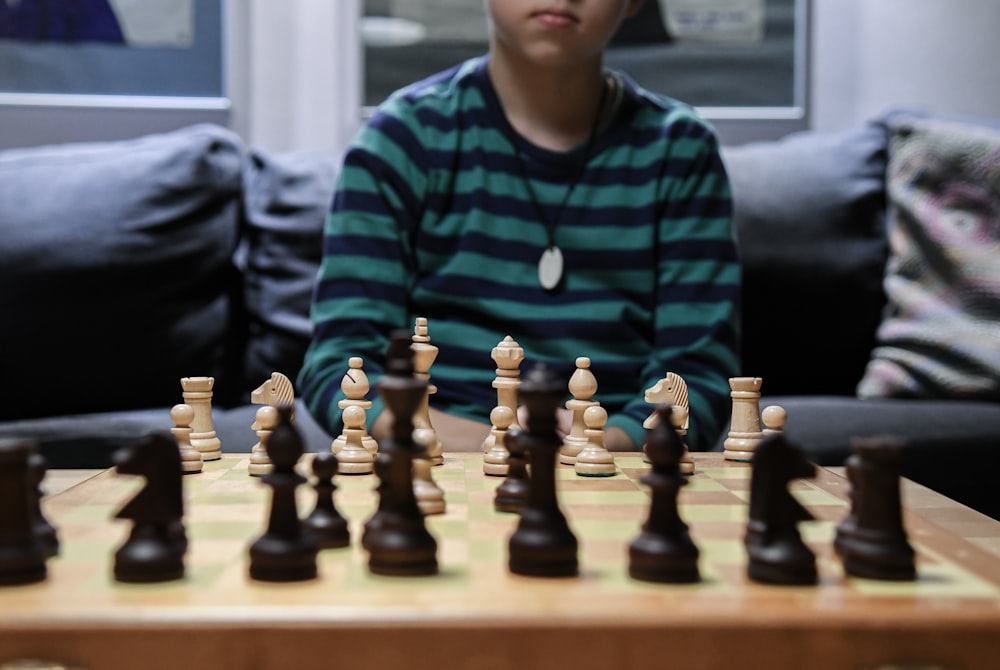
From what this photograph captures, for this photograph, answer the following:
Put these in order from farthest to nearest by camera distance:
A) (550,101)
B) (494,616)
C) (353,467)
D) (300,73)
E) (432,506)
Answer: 1. (300,73)
2. (550,101)
3. (353,467)
4. (432,506)
5. (494,616)

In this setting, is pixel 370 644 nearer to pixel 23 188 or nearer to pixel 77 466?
pixel 77 466

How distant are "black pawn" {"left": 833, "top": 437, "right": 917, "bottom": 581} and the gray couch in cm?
120

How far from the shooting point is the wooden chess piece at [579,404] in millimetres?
1094

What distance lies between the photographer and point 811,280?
2.21 metres

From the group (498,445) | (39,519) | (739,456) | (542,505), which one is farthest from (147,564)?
(739,456)

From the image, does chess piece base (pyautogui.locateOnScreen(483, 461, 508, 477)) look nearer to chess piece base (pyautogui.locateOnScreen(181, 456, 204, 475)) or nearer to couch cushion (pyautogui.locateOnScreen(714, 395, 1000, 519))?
chess piece base (pyautogui.locateOnScreen(181, 456, 204, 475))

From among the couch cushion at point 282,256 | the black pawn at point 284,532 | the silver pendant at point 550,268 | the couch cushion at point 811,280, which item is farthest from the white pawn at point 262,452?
the couch cushion at point 811,280

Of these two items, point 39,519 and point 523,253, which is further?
point 523,253

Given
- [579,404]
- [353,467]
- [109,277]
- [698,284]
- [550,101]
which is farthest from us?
[109,277]

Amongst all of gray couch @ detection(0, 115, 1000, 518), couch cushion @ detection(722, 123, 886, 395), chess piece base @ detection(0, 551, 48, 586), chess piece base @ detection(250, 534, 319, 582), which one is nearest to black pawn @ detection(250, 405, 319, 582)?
chess piece base @ detection(250, 534, 319, 582)

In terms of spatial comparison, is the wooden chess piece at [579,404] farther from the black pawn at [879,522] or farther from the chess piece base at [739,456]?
the black pawn at [879,522]

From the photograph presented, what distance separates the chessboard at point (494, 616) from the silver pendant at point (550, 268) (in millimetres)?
1002

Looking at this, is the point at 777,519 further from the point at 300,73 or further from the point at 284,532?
the point at 300,73

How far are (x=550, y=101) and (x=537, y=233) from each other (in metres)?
0.26
